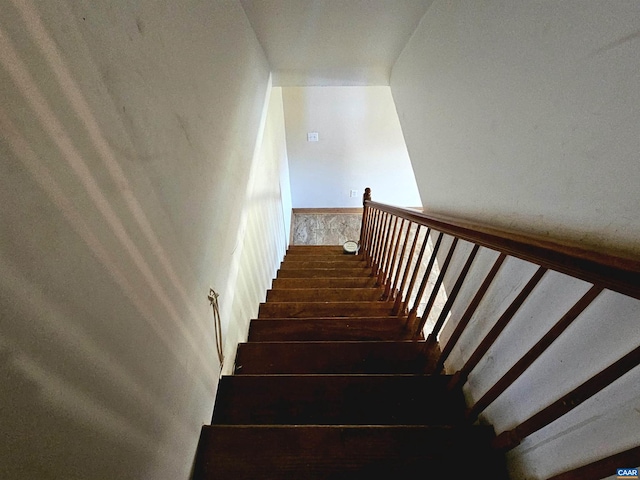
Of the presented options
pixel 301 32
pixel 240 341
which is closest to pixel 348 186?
pixel 301 32

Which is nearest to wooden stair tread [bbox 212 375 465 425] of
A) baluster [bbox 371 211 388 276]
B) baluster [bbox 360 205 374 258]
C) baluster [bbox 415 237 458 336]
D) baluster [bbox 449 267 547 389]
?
baluster [bbox 449 267 547 389]

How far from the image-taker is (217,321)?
1.19 metres

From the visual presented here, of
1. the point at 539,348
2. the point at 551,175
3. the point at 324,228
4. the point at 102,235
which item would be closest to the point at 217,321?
the point at 102,235

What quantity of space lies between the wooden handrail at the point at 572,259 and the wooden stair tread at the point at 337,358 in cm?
79

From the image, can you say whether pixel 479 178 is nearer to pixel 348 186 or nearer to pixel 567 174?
pixel 567 174

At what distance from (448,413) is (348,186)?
14.6 feet

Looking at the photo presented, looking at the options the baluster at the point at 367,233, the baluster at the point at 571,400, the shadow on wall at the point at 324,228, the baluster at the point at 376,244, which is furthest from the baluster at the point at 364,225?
the baluster at the point at 571,400

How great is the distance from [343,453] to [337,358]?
51 centimetres

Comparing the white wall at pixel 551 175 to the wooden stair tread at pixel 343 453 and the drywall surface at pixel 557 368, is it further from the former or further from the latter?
the wooden stair tread at pixel 343 453

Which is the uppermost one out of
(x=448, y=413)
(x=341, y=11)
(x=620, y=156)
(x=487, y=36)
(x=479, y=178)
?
(x=341, y=11)

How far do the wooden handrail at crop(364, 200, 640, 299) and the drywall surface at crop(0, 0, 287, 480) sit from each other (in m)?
0.96

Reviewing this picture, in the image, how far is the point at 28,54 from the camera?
382 millimetres

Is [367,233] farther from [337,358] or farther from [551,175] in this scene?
[551,175]

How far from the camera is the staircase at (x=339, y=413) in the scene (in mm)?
972
